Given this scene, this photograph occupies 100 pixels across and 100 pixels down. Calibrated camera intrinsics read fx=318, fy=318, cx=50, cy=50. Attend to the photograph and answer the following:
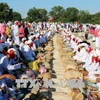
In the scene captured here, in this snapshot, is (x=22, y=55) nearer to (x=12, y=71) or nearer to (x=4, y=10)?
(x=12, y=71)

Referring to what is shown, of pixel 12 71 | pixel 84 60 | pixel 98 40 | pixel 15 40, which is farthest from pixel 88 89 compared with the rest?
pixel 98 40

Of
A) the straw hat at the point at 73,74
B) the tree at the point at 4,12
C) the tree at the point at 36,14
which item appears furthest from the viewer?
the tree at the point at 36,14

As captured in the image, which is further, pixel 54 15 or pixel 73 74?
pixel 54 15

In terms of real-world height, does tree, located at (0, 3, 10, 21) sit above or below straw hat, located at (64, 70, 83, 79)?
above

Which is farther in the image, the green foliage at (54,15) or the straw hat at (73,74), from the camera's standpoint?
the green foliage at (54,15)

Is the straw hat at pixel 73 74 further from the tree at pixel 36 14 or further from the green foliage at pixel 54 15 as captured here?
the tree at pixel 36 14

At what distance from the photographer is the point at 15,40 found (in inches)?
544

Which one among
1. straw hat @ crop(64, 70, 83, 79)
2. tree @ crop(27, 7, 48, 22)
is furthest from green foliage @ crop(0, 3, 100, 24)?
straw hat @ crop(64, 70, 83, 79)

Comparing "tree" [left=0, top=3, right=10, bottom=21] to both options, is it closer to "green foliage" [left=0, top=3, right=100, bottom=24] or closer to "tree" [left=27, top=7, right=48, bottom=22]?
"green foliage" [left=0, top=3, right=100, bottom=24]

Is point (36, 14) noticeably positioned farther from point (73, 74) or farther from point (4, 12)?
point (73, 74)

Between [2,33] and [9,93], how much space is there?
326 inches

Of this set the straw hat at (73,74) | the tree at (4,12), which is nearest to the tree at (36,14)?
the tree at (4,12)

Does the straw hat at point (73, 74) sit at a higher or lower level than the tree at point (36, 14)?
lower

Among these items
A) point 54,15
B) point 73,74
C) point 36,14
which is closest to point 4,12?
point 36,14
